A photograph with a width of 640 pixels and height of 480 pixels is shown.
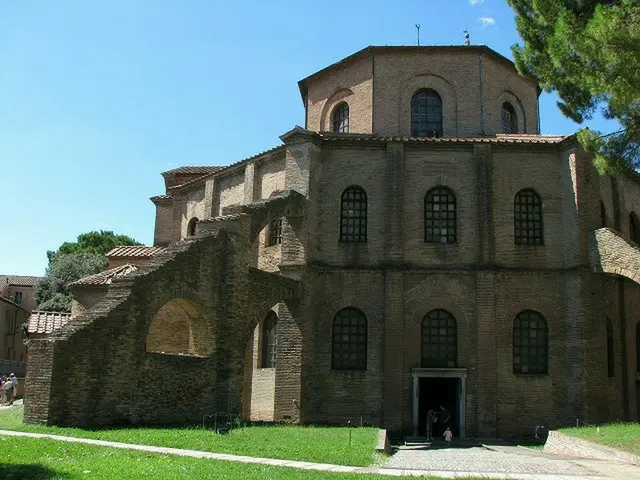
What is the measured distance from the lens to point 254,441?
14.1 meters

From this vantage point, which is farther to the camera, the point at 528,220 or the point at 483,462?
the point at 528,220

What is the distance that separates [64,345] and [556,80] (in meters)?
13.3

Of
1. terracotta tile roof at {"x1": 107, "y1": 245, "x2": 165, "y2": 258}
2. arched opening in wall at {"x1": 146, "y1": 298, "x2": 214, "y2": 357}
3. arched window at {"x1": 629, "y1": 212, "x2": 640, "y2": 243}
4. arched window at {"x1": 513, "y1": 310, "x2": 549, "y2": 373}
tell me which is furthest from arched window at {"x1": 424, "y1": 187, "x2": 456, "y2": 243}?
terracotta tile roof at {"x1": 107, "y1": 245, "x2": 165, "y2": 258}

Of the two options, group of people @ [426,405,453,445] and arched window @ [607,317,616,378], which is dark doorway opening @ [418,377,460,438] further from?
arched window @ [607,317,616,378]

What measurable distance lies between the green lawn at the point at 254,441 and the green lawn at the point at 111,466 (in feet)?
4.77

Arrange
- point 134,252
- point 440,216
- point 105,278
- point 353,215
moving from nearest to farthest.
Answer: point 440,216
point 353,215
point 105,278
point 134,252

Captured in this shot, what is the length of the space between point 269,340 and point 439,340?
19.3ft

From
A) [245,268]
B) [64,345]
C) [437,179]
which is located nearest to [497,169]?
[437,179]

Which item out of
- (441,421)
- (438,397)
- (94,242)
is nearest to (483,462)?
(441,421)

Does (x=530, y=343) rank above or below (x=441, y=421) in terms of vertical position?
above

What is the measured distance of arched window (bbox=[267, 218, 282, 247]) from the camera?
922 inches

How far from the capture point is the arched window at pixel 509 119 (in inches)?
1018

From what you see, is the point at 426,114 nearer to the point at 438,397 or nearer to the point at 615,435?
the point at 438,397

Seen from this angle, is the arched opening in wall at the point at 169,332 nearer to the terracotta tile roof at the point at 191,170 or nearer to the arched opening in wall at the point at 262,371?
the arched opening in wall at the point at 262,371
